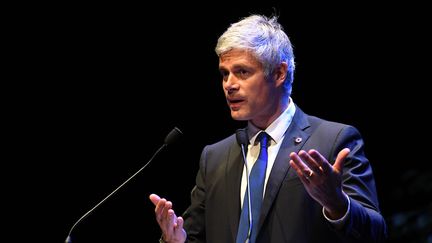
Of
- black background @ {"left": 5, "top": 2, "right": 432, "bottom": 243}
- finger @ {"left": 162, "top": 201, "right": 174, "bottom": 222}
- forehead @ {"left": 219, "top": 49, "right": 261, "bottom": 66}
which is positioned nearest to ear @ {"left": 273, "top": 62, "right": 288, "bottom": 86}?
forehead @ {"left": 219, "top": 49, "right": 261, "bottom": 66}

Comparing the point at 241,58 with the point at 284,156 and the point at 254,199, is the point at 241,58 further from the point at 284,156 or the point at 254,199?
the point at 254,199

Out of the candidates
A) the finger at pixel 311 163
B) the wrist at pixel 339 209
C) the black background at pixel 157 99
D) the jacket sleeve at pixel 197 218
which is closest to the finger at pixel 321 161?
the finger at pixel 311 163

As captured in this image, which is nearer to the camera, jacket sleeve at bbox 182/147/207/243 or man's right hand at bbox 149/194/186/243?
man's right hand at bbox 149/194/186/243

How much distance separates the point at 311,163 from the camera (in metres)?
2.34

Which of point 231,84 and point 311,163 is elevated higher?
point 231,84

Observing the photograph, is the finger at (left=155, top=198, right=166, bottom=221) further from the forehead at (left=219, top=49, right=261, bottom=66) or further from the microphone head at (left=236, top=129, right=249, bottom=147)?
the forehead at (left=219, top=49, right=261, bottom=66)

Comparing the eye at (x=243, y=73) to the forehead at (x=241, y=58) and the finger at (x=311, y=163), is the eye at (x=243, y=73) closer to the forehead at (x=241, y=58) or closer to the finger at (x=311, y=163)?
the forehead at (x=241, y=58)

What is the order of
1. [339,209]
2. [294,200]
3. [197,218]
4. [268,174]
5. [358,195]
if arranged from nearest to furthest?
[339,209] → [358,195] → [294,200] → [268,174] → [197,218]

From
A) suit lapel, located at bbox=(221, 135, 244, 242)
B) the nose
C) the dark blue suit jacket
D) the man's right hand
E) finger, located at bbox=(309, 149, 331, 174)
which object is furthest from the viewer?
the nose

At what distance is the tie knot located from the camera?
2980 mm

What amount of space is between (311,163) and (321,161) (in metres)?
0.04

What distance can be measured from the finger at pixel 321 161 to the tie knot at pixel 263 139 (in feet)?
2.14

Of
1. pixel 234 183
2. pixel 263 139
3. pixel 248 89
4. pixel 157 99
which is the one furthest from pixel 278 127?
pixel 157 99

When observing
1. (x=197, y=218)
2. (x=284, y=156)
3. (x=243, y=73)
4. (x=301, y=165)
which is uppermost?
(x=243, y=73)
